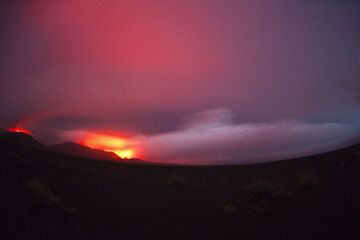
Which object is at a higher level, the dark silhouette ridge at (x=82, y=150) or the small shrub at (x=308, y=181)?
the dark silhouette ridge at (x=82, y=150)

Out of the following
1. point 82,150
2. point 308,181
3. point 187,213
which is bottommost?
Result: point 187,213

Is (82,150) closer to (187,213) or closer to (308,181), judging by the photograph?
(187,213)

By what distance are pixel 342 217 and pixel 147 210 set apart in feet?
23.3

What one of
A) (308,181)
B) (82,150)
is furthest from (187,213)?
(82,150)

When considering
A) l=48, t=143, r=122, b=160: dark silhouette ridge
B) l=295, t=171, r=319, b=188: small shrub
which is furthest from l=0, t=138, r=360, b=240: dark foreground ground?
l=48, t=143, r=122, b=160: dark silhouette ridge

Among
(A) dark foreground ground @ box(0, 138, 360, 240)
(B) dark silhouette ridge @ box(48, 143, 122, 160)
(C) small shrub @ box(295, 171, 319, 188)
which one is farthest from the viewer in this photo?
(B) dark silhouette ridge @ box(48, 143, 122, 160)

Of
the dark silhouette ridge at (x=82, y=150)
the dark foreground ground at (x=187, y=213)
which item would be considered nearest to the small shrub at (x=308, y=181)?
the dark foreground ground at (x=187, y=213)

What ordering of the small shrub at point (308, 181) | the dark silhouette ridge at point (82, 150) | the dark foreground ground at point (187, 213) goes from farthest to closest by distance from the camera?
the dark silhouette ridge at point (82, 150) → the small shrub at point (308, 181) → the dark foreground ground at point (187, 213)

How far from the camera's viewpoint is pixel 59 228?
8.52 m

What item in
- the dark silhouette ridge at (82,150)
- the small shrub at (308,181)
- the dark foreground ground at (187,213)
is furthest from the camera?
the dark silhouette ridge at (82,150)

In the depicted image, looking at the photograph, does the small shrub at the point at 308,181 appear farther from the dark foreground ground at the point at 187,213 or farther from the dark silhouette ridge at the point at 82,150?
the dark silhouette ridge at the point at 82,150

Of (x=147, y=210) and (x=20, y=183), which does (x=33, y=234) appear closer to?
(x=147, y=210)

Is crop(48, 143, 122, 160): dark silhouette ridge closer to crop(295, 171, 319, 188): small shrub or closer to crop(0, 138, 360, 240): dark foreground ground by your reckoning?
crop(0, 138, 360, 240): dark foreground ground

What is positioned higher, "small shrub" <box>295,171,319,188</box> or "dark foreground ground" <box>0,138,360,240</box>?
"small shrub" <box>295,171,319,188</box>
